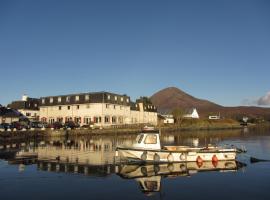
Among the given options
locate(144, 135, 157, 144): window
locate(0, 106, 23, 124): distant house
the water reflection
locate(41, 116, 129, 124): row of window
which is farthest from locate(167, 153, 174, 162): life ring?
locate(0, 106, 23, 124): distant house

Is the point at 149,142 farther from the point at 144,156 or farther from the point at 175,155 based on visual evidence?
the point at 175,155

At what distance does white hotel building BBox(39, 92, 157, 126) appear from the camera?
81.9m

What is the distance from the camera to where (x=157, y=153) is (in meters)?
27.4

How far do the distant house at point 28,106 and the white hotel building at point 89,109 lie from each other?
5.26 m

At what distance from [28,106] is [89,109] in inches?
966

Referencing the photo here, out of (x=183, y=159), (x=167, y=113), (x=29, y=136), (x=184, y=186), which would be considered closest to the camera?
(x=184, y=186)

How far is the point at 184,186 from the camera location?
1995 cm

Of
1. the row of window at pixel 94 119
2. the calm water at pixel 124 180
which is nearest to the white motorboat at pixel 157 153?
the calm water at pixel 124 180

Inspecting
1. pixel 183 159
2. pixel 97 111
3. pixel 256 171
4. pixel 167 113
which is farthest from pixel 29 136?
pixel 167 113

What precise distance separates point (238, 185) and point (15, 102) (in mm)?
86342

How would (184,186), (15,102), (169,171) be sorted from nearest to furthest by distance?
1. (184,186)
2. (169,171)
3. (15,102)

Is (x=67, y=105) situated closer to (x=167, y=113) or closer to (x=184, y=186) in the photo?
(x=167, y=113)

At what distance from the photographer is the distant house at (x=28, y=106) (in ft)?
307

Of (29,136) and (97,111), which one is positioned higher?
(97,111)
